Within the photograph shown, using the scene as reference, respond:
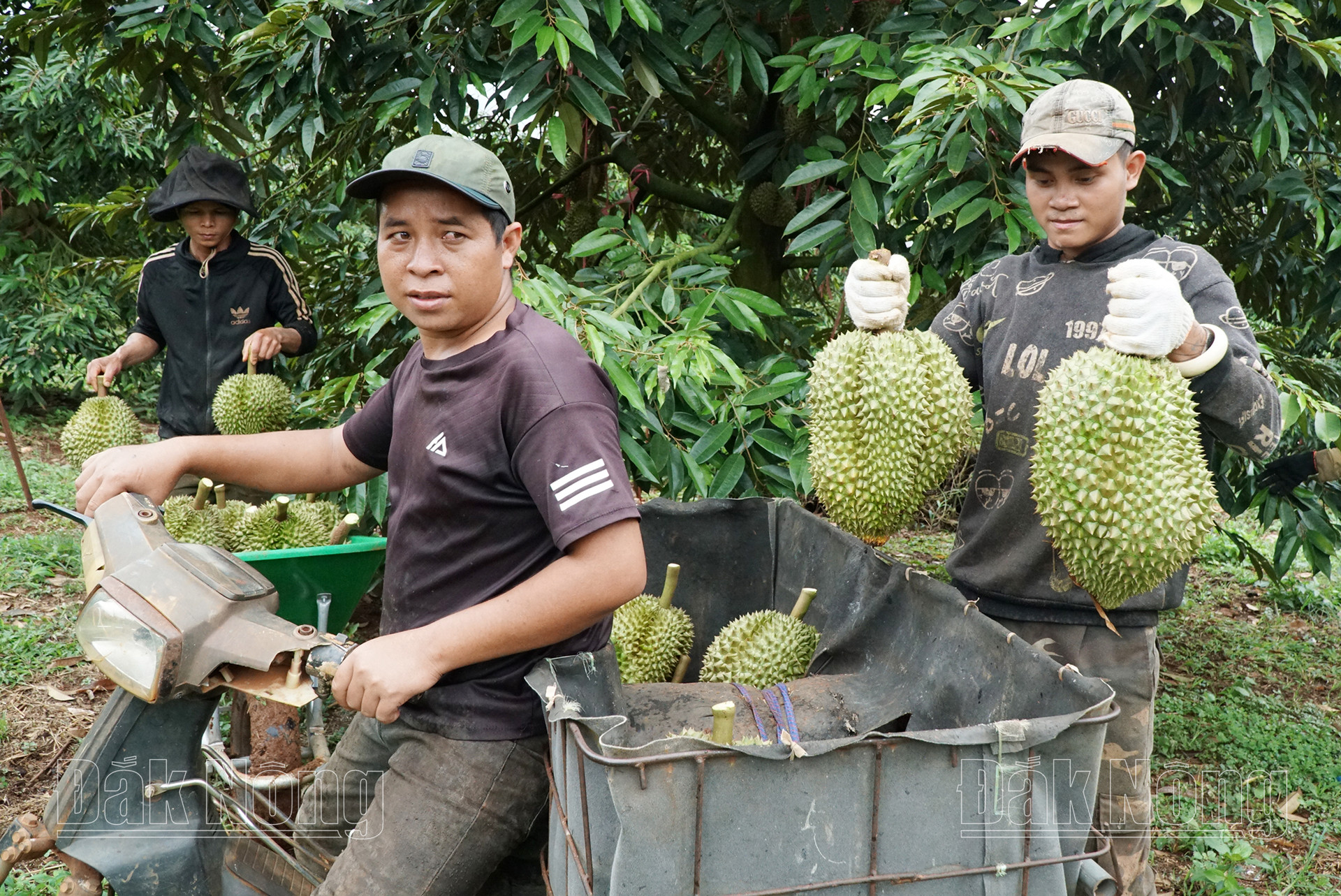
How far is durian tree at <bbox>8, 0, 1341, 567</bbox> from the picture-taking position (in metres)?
2.76

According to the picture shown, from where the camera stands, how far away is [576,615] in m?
1.48

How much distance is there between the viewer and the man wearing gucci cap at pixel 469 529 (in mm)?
Result: 1464

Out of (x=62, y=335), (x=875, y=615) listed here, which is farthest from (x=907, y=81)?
(x=62, y=335)

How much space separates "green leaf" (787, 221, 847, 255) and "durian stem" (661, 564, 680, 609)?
1.05 metres

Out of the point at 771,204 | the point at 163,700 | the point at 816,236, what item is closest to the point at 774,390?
the point at 816,236

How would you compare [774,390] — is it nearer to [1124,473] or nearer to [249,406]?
[1124,473]

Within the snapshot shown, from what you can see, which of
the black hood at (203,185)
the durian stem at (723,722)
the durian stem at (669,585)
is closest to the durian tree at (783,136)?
the black hood at (203,185)

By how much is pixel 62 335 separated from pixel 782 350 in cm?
689

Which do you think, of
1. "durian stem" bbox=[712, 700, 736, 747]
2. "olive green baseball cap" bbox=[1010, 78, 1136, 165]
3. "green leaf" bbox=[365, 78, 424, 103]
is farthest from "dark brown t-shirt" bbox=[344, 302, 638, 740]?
"green leaf" bbox=[365, 78, 424, 103]

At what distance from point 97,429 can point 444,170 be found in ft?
10.7

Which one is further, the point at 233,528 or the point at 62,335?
the point at 62,335

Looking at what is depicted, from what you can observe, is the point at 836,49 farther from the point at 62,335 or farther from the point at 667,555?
the point at 62,335

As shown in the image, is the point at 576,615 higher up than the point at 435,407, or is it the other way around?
the point at 435,407

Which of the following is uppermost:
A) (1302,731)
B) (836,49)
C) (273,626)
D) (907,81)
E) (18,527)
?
(836,49)
